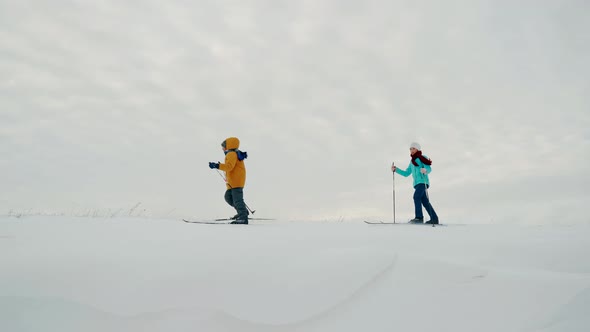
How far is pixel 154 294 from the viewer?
11.2 ft

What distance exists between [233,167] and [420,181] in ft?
14.7

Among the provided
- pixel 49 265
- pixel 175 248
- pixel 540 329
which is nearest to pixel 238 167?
pixel 175 248

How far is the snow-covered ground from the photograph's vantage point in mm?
3141

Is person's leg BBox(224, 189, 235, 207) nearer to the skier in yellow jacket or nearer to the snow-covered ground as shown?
the skier in yellow jacket

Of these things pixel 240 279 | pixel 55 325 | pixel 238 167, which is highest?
pixel 238 167

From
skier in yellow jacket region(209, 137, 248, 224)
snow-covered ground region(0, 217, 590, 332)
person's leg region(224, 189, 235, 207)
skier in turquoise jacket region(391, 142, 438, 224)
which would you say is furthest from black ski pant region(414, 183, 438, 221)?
snow-covered ground region(0, 217, 590, 332)

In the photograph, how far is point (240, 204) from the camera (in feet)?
30.3

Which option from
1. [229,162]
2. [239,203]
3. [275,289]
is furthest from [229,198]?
[275,289]

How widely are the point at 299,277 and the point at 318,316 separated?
539 mm

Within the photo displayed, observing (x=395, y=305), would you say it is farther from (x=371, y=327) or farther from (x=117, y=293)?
(x=117, y=293)

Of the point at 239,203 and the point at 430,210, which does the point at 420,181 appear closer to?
the point at 430,210

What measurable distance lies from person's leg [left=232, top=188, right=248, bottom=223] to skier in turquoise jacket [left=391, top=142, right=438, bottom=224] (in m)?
3.95

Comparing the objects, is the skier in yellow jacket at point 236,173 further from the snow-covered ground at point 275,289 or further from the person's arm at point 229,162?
the snow-covered ground at point 275,289

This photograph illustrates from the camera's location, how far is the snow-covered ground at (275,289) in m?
3.14
